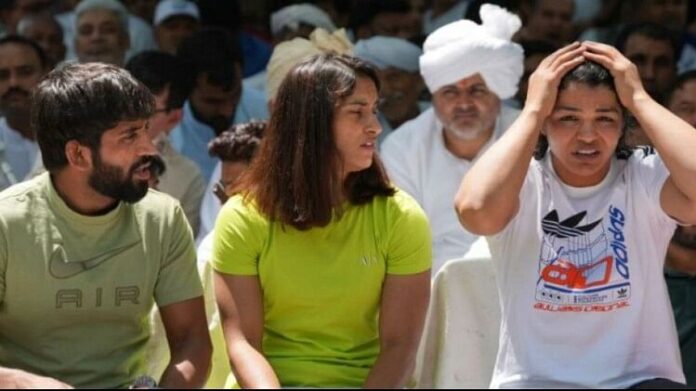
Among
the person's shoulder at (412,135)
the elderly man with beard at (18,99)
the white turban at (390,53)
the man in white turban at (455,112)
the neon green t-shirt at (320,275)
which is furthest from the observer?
the white turban at (390,53)

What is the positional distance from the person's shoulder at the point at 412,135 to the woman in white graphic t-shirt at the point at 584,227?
1.97 metres

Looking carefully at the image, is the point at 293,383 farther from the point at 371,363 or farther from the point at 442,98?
the point at 442,98

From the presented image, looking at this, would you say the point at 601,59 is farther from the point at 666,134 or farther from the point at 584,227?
the point at 584,227

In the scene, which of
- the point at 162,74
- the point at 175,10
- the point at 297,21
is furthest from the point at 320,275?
the point at 175,10

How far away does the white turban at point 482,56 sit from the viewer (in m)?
A: 5.54

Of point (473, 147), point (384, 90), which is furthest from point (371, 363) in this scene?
point (384, 90)

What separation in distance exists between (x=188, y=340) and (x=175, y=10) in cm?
454

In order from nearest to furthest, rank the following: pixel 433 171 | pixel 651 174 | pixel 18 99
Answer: pixel 651 174
pixel 433 171
pixel 18 99

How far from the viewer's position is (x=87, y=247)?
352cm

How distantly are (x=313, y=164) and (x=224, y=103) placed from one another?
299 cm

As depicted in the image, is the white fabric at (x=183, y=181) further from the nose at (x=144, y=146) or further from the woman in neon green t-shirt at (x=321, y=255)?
the nose at (x=144, y=146)

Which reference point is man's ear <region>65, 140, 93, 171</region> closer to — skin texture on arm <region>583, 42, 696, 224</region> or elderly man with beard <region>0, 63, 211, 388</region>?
elderly man with beard <region>0, 63, 211, 388</region>

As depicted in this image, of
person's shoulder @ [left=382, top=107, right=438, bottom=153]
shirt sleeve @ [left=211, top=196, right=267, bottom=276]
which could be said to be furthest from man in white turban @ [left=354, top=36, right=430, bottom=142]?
shirt sleeve @ [left=211, top=196, right=267, bottom=276]

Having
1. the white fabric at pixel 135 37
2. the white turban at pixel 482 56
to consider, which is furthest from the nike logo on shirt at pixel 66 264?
the white fabric at pixel 135 37
